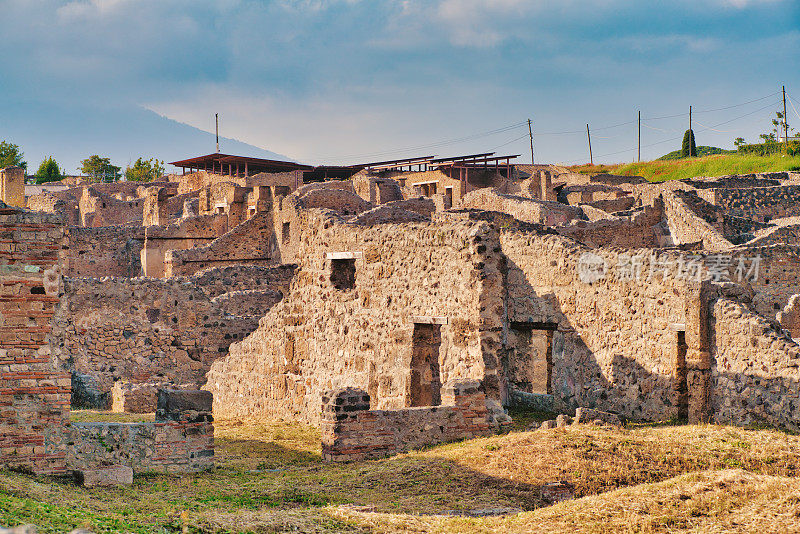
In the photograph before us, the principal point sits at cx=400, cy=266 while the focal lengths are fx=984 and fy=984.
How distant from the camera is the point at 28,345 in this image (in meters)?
10.7

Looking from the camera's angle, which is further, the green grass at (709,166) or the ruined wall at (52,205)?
the green grass at (709,166)

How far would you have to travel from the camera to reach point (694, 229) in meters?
27.9

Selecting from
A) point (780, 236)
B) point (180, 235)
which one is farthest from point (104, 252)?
point (780, 236)

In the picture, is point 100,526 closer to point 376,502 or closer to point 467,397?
point 376,502

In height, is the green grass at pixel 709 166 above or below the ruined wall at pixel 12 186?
above

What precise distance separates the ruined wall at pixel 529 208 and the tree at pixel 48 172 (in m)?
49.4

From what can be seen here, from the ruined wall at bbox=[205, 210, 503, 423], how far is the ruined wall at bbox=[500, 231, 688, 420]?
2.00 metres

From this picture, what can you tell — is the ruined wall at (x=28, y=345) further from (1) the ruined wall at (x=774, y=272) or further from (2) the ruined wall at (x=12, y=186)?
(2) the ruined wall at (x=12, y=186)

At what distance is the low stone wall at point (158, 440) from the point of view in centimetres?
1130

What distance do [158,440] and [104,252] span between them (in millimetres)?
22646

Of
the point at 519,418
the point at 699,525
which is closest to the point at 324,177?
the point at 519,418

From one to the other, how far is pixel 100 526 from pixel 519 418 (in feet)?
27.9

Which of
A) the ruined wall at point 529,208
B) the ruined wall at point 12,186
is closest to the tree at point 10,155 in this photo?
the ruined wall at point 12,186

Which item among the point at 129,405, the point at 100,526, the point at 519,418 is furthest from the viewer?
the point at 129,405
